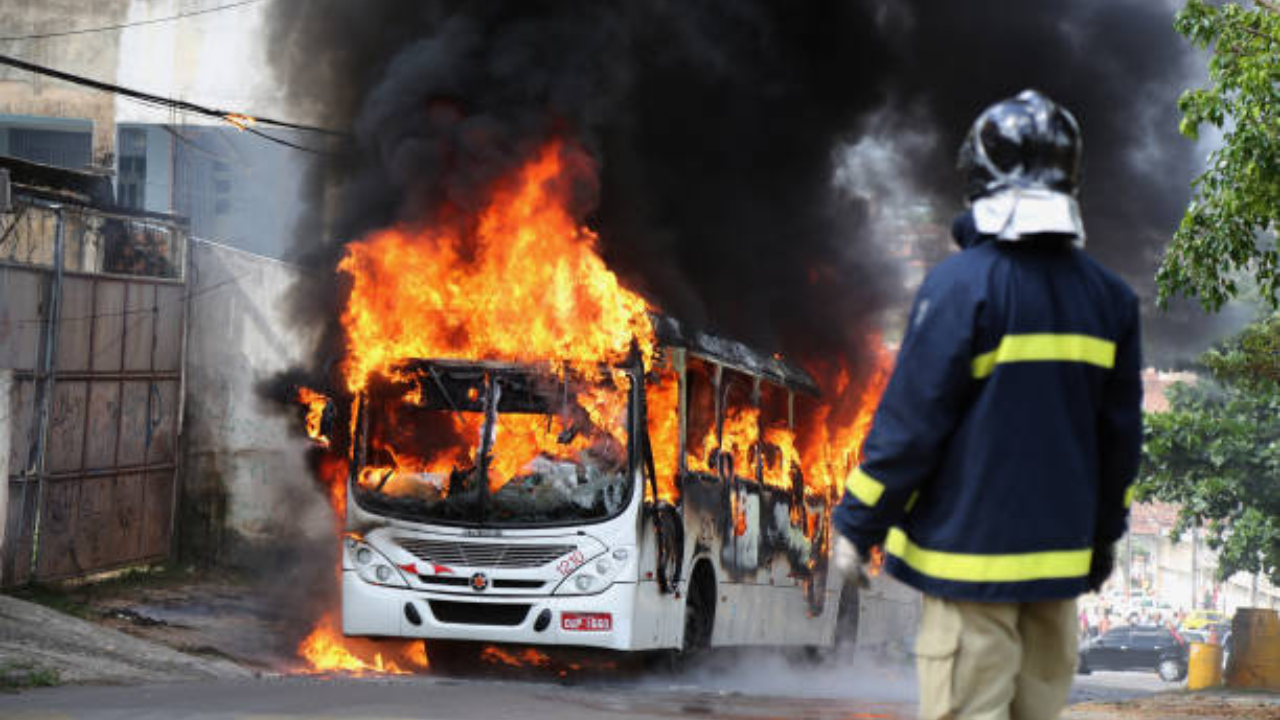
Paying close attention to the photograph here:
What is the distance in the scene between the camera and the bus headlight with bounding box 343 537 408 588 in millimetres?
10469

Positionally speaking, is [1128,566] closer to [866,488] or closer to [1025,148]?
[1025,148]

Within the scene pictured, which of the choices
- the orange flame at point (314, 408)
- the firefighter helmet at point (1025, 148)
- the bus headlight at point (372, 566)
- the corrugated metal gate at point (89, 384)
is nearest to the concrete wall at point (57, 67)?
the corrugated metal gate at point (89, 384)

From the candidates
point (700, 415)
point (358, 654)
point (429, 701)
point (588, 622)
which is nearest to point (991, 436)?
point (429, 701)

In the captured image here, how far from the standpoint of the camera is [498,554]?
34.1 ft

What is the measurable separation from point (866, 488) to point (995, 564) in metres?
0.32

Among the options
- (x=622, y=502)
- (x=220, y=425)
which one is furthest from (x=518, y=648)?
(x=220, y=425)

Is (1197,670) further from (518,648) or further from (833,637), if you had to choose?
(518,648)

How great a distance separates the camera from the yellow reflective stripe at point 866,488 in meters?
3.44

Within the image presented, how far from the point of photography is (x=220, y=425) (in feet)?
57.9

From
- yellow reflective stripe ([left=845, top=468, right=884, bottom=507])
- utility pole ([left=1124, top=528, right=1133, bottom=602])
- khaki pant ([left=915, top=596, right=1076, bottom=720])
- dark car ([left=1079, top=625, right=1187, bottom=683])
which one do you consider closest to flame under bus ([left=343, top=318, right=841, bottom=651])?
khaki pant ([left=915, top=596, right=1076, bottom=720])

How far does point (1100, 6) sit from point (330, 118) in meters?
8.00

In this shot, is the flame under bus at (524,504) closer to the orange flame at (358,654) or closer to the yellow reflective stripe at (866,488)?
the orange flame at (358,654)

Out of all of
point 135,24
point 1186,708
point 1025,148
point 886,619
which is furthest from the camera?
point 135,24

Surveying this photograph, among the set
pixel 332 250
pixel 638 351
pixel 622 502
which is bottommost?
pixel 622 502
